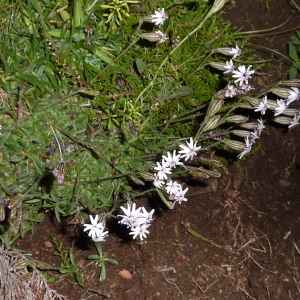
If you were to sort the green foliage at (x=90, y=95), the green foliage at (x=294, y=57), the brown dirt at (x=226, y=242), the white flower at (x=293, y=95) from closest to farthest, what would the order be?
the white flower at (x=293, y=95) → the green foliage at (x=90, y=95) → the brown dirt at (x=226, y=242) → the green foliage at (x=294, y=57)

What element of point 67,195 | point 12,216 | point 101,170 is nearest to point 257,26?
point 101,170

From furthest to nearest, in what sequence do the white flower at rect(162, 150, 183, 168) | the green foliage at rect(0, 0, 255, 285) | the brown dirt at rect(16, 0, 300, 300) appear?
the brown dirt at rect(16, 0, 300, 300), the green foliage at rect(0, 0, 255, 285), the white flower at rect(162, 150, 183, 168)

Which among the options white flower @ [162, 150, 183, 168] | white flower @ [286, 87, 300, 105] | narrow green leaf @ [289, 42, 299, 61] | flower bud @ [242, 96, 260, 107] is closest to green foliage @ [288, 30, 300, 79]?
narrow green leaf @ [289, 42, 299, 61]

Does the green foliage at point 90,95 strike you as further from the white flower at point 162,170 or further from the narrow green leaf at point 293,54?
the narrow green leaf at point 293,54

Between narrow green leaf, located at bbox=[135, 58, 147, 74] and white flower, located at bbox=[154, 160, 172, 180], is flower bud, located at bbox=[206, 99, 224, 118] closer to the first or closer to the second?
white flower, located at bbox=[154, 160, 172, 180]

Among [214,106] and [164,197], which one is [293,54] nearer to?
[214,106]

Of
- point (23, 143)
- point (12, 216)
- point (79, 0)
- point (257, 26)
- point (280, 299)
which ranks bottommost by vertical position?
point (280, 299)

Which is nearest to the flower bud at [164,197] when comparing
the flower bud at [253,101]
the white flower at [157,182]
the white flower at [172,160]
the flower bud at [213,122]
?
the white flower at [157,182]

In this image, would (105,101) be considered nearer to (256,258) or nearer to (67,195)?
(67,195)
